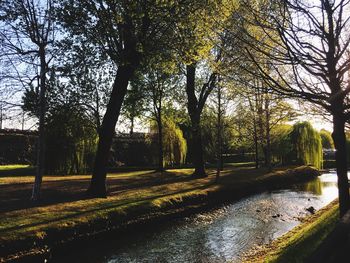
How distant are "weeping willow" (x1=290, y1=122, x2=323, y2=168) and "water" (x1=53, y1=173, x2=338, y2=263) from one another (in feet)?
76.4

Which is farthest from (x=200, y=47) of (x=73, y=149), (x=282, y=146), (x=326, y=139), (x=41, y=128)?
(x=326, y=139)

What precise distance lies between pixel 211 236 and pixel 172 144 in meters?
25.9

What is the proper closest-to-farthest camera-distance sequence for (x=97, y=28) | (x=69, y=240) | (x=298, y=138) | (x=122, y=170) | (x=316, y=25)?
(x=316, y=25) < (x=69, y=240) < (x=97, y=28) < (x=122, y=170) < (x=298, y=138)

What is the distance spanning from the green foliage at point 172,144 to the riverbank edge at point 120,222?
13.9 metres

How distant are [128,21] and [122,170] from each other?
23.6 meters

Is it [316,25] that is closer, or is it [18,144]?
[316,25]

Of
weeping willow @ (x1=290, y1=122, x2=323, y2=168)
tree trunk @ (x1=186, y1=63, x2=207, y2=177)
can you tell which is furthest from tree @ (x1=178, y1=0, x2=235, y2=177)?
weeping willow @ (x1=290, y1=122, x2=323, y2=168)

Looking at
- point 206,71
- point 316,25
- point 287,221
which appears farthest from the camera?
point 206,71

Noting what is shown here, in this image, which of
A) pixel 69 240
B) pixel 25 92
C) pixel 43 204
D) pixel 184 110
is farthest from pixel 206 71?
pixel 69 240

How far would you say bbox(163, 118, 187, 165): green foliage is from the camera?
39.9 meters

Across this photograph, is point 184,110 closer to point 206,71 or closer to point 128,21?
point 206,71

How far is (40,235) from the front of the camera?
1164 centimetres

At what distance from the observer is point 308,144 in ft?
146

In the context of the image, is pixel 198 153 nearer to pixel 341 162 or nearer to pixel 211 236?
pixel 211 236
